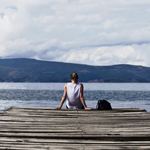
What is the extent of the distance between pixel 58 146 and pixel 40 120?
2.56m

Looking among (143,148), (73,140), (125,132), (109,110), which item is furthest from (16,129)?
(109,110)

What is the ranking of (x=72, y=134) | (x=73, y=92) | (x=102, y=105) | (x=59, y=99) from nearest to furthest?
(x=72, y=134)
(x=73, y=92)
(x=102, y=105)
(x=59, y=99)

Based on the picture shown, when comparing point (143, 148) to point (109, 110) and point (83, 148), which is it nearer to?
point (83, 148)

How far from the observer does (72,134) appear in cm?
570

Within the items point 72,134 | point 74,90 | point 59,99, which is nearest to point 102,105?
point 74,90

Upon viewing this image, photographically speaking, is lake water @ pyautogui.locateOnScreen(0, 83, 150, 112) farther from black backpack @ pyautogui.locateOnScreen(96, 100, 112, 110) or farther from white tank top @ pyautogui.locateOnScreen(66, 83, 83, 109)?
white tank top @ pyautogui.locateOnScreen(66, 83, 83, 109)

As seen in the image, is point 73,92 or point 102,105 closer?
point 73,92

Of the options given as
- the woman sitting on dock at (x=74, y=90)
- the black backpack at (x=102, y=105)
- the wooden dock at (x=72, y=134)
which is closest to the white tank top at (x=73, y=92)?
the woman sitting on dock at (x=74, y=90)

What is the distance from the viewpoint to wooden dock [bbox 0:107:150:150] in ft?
16.3

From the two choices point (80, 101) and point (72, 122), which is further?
point (80, 101)

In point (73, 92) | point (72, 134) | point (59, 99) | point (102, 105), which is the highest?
point (73, 92)

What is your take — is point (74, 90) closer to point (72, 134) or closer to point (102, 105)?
point (102, 105)

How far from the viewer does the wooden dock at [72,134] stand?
4957 millimetres

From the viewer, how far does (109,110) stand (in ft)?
31.3
